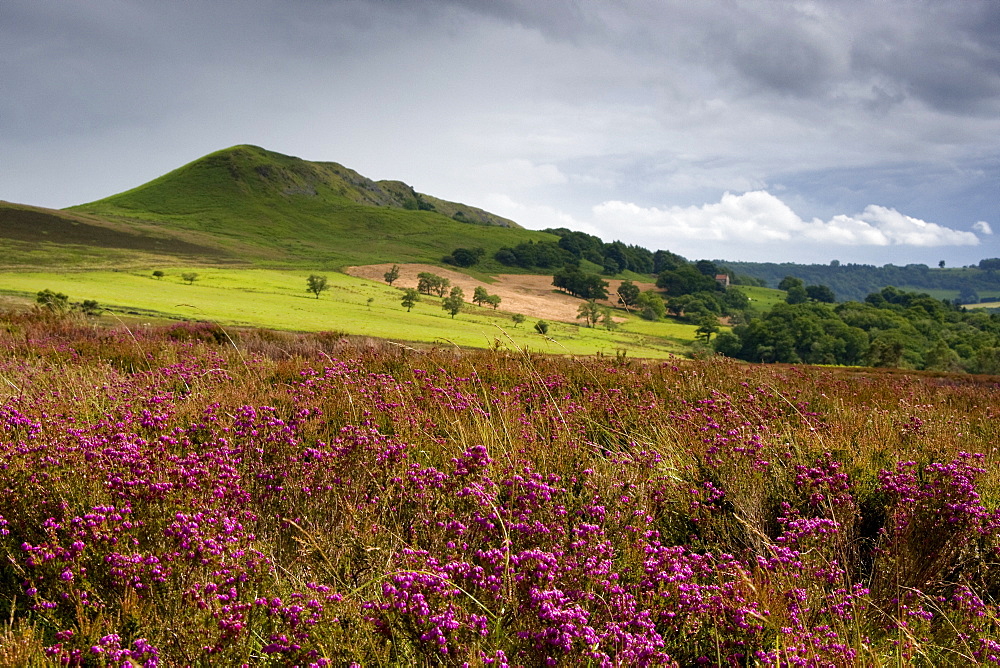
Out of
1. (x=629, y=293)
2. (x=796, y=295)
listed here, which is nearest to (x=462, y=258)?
(x=629, y=293)

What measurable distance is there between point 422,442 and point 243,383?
10.4 ft

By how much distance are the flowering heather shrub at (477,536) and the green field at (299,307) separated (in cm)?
2001

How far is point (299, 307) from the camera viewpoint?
52344 millimetres

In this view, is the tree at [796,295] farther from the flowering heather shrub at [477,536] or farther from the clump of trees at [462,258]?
the flowering heather shrub at [477,536]

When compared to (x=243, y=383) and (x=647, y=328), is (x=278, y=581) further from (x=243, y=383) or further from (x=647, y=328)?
(x=647, y=328)

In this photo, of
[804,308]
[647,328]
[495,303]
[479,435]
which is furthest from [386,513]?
[804,308]

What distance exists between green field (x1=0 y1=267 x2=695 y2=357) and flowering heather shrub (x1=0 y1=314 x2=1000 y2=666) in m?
20.0

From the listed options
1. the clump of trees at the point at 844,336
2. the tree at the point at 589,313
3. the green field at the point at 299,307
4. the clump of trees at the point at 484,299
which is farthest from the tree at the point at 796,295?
the clump of trees at the point at 484,299

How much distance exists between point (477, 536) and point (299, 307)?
170 ft

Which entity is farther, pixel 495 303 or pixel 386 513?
pixel 495 303

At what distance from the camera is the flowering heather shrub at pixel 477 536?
2488 mm

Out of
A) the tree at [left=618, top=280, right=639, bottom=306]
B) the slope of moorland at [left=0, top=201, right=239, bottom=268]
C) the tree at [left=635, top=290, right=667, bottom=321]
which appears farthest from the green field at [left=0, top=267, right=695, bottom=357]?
the tree at [left=618, top=280, right=639, bottom=306]

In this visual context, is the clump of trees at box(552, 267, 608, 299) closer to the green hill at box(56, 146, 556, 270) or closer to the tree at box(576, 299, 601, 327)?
the green hill at box(56, 146, 556, 270)

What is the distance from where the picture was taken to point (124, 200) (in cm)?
17175
